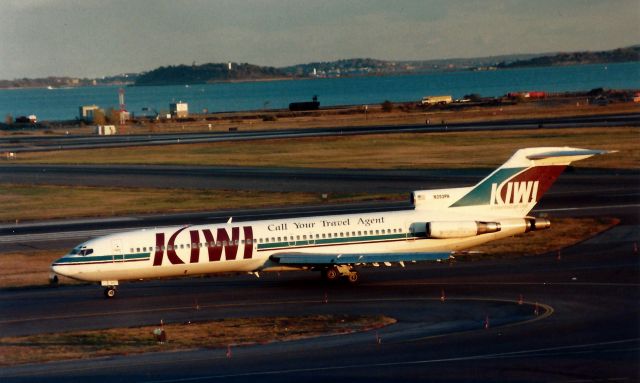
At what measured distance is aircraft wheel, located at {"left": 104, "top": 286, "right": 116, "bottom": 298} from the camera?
4212 cm

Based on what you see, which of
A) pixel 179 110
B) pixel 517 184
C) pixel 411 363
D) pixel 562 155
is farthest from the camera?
pixel 179 110

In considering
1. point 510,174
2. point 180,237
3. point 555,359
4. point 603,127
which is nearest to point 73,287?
point 180,237

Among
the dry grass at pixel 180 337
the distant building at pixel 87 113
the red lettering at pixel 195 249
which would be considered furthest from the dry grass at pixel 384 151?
the distant building at pixel 87 113

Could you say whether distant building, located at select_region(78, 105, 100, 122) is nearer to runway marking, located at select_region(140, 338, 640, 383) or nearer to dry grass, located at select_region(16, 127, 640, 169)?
dry grass, located at select_region(16, 127, 640, 169)

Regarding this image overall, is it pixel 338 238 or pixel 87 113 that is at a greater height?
pixel 87 113

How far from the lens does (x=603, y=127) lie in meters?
104

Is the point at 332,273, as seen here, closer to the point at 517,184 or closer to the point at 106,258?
the point at 517,184

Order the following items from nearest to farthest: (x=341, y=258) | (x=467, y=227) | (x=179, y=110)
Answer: (x=341, y=258)
(x=467, y=227)
(x=179, y=110)

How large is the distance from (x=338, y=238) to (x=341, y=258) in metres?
1.36

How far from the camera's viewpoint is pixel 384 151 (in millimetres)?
98250

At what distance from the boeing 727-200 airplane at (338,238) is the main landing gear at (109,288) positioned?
45mm

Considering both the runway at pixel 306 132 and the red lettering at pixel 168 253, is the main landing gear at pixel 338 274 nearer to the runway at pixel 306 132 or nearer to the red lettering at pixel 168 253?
the red lettering at pixel 168 253

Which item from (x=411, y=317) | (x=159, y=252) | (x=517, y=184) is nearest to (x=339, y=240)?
(x=411, y=317)

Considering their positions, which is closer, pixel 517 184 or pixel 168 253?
pixel 168 253
